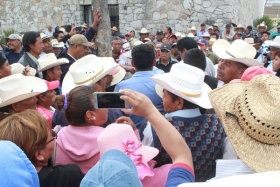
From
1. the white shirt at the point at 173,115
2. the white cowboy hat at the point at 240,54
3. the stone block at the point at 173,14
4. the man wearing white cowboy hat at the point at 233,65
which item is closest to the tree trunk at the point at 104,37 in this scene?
the white cowboy hat at the point at 240,54

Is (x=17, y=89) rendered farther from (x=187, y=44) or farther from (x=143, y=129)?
(x=187, y=44)

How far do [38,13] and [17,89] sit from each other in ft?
42.8

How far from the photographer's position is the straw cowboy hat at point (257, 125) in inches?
55.8

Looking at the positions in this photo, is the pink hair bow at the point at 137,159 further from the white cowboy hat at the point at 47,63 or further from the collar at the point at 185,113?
the white cowboy hat at the point at 47,63

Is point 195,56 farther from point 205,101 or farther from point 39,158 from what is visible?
point 39,158

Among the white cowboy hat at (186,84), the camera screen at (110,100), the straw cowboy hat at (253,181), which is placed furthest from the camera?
the white cowboy hat at (186,84)

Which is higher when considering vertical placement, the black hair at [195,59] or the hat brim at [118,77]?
the black hair at [195,59]

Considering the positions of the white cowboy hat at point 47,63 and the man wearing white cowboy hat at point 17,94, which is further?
the white cowboy hat at point 47,63

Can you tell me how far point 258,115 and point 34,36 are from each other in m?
4.12

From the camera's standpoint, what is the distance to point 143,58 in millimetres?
3561

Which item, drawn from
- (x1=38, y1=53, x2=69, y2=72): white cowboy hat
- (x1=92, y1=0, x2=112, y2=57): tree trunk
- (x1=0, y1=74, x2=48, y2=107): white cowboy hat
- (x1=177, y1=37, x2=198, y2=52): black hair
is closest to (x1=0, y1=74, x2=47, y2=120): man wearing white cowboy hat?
(x1=0, y1=74, x2=48, y2=107): white cowboy hat

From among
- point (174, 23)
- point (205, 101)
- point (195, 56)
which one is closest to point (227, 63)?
point (195, 56)

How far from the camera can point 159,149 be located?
2.01m

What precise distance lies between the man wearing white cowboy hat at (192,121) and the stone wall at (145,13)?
33.9ft
